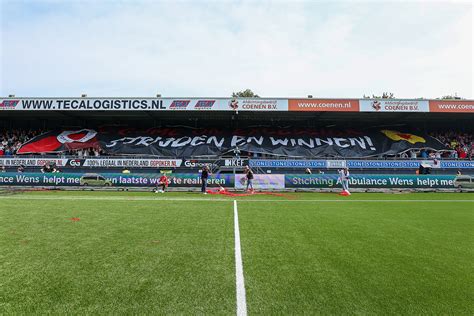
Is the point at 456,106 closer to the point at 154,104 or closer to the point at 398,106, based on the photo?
the point at 398,106

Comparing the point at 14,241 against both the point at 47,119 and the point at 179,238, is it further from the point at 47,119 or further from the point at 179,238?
the point at 47,119

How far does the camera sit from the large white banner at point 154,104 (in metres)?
29.5

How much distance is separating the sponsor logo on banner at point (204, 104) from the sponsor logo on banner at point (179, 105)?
97 cm

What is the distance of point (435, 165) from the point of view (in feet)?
89.1

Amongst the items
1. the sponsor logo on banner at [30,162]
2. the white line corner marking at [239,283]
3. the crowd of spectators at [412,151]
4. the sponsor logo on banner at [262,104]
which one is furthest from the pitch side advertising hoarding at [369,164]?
the white line corner marking at [239,283]

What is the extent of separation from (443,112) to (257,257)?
105 feet

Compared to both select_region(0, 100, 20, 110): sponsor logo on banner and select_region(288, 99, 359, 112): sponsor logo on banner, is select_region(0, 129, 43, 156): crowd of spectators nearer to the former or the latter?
select_region(0, 100, 20, 110): sponsor logo on banner

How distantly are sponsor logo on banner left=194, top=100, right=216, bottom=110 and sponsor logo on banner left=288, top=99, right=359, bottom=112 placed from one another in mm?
7553

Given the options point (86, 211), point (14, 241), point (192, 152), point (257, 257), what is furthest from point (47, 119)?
point (257, 257)

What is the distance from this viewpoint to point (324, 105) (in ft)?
97.1

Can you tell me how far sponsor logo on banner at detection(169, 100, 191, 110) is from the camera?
29.5 metres

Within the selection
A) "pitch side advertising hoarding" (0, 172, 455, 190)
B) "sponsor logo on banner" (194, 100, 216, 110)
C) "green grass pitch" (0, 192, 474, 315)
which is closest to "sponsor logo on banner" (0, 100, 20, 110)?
"pitch side advertising hoarding" (0, 172, 455, 190)

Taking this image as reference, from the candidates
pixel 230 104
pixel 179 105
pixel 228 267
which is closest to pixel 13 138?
pixel 179 105

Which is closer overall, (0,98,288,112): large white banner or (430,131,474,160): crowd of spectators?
(0,98,288,112): large white banner
